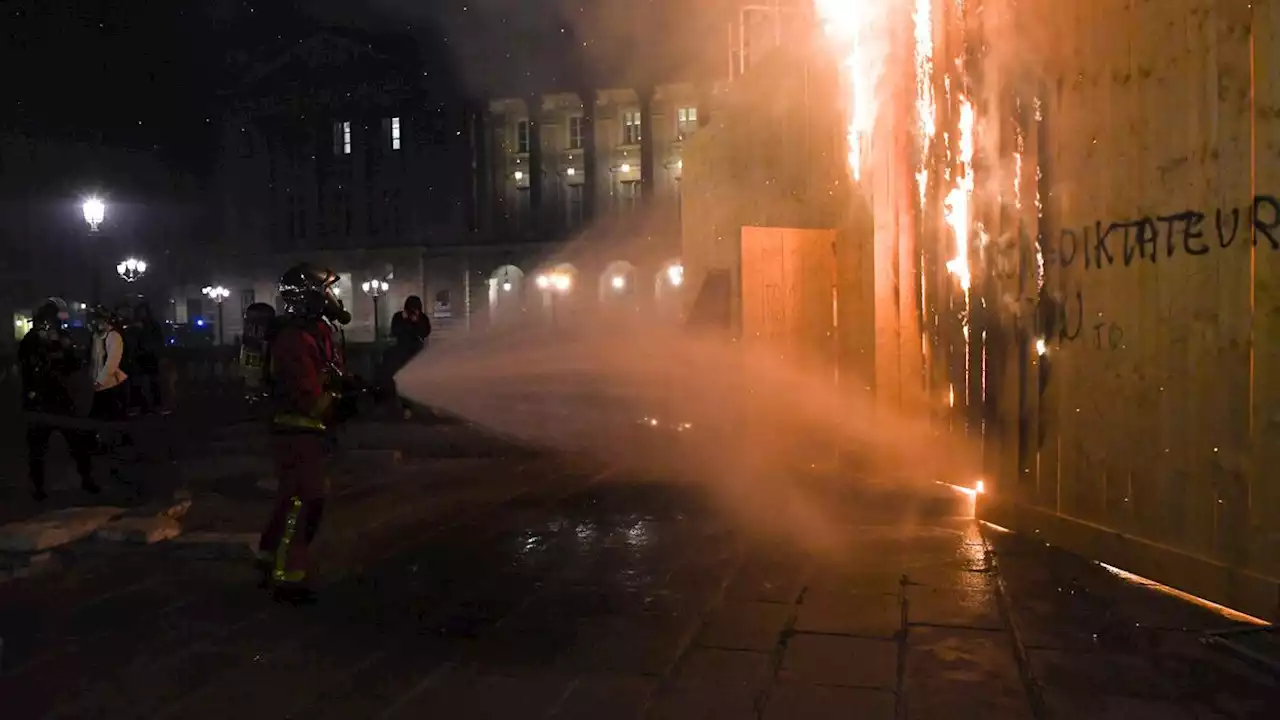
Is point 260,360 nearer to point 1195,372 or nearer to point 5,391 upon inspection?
point 1195,372

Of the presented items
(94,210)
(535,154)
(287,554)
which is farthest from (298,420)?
(535,154)

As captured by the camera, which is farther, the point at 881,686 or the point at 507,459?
the point at 507,459

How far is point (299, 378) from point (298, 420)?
9.7 inches

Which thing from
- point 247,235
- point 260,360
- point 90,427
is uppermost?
point 247,235

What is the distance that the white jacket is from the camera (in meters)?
9.61

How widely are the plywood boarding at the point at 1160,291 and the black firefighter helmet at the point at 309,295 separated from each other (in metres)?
4.36

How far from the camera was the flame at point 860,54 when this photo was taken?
8695 mm

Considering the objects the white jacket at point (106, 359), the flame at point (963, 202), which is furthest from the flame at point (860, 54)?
the white jacket at point (106, 359)

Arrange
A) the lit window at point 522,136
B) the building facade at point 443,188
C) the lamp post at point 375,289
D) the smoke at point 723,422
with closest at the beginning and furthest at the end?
1. the smoke at point 723,422
2. the building facade at point 443,188
3. the lamp post at point 375,289
4. the lit window at point 522,136

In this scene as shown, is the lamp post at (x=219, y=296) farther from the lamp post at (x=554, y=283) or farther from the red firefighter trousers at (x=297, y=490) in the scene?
Answer: the red firefighter trousers at (x=297, y=490)

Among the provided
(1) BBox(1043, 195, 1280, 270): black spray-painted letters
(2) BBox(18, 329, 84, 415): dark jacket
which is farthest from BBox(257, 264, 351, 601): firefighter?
(2) BBox(18, 329, 84, 415): dark jacket

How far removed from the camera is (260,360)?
5.83 metres

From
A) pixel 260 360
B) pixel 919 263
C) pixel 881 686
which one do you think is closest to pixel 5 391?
pixel 260 360

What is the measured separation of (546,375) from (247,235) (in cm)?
4945
